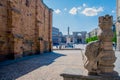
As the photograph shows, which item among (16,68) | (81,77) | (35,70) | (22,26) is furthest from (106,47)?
(22,26)

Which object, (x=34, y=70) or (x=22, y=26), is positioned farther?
(x=22, y=26)

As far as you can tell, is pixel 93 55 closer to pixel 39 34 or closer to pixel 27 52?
pixel 27 52

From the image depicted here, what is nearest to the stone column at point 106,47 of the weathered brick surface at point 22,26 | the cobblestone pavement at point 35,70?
the cobblestone pavement at point 35,70

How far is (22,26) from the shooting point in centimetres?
1689

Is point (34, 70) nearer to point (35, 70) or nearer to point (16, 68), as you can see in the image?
point (35, 70)

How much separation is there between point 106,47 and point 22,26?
12780 millimetres

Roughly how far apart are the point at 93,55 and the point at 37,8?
57.4 ft

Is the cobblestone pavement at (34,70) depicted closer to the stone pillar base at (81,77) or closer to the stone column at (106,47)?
the stone pillar base at (81,77)

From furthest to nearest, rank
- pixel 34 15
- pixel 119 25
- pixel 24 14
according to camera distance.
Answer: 1. pixel 119 25
2. pixel 34 15
3. pixel 24 14

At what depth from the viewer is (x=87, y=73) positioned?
5.43m

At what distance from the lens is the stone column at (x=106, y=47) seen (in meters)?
Answer: 5.27

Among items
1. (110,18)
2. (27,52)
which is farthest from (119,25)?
(110,18)

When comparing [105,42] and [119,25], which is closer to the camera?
[105,42]

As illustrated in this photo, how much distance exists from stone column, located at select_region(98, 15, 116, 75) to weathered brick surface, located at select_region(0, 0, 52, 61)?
380 inches
